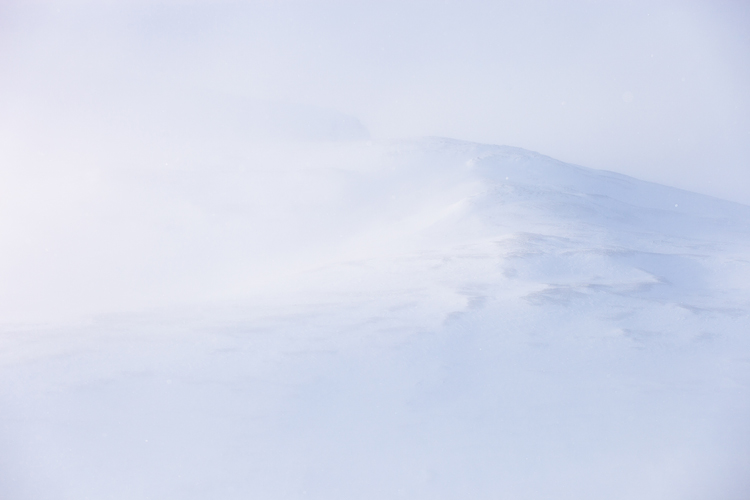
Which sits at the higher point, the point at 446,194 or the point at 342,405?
the point at 446,194

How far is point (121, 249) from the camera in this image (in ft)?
28.0

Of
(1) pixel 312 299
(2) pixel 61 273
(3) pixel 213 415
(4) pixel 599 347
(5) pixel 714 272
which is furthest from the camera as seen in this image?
(2) pixel 61 273

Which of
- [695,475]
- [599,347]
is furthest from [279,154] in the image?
[695,475]

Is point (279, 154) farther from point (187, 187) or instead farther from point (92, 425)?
point (92, 425)

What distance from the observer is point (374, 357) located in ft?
15.0

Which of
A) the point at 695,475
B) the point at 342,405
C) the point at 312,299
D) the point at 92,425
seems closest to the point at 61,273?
the point at 312,299

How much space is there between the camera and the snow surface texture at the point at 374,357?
336 cm

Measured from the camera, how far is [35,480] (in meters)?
3.28

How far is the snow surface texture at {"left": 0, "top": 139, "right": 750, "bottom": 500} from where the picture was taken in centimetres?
336

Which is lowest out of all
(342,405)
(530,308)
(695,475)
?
(695,475)

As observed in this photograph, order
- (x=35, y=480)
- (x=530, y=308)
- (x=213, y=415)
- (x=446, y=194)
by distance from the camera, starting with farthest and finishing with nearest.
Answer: (x=446, y=194)
(x=530, y=308)
(x=213, y=415)
(x=35, y=480)

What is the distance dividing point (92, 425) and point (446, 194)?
7632 mm

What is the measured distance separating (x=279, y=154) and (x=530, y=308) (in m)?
8.52

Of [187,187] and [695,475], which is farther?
[187,187]
